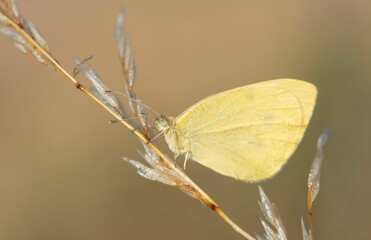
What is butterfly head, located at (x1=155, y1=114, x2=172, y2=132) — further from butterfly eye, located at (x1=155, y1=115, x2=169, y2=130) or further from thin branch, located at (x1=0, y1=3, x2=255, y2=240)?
thin branch, located at (x1=0, y1=3, x2=255, y2=240)

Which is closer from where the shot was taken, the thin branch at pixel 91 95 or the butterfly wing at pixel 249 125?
the thin branch at pixel 91 95

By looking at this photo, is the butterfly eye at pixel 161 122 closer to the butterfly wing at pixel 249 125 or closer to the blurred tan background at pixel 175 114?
the butterfly wing at pixel 249 125

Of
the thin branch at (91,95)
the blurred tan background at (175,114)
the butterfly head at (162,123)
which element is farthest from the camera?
the blurred tan background at (175,114)

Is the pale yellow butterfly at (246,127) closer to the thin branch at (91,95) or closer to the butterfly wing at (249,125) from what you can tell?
the butterfly wing at (249,125)

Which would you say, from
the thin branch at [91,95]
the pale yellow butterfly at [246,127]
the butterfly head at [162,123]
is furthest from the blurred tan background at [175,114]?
the thin branch at [91,95]

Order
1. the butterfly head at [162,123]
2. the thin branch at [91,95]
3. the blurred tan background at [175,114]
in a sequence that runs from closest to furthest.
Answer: the thin branch at [91,95], the butterfly head at [162,123], the blurred tan background at [175,114]

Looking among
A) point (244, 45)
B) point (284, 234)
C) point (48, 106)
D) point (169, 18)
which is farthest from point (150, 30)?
point (284, 234)

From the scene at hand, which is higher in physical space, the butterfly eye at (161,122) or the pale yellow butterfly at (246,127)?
the butterfly eye at (161,122)

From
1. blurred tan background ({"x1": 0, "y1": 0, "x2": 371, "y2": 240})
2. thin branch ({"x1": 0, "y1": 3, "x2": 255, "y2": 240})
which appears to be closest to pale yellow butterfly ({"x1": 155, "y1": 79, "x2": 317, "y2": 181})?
thin branch ({"x1": 0, "y1": 3, "x2": 255, "y2": 240})
